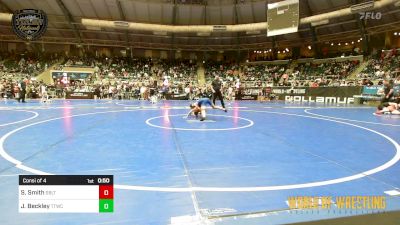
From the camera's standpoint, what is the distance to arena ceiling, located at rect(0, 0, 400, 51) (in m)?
32.7

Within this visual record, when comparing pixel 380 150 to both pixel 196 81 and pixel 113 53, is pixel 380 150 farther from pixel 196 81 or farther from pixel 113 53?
pixel 113 53

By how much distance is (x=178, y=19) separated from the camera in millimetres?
37062

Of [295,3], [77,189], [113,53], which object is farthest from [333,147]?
[113,53]

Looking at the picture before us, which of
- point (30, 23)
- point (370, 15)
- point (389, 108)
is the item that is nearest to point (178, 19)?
point (30, 23)

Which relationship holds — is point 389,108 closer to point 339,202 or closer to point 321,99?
point 321,99

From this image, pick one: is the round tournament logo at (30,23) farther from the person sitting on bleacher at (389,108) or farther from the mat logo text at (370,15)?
the mat logo text at (370,15)

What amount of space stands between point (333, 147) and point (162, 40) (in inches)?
1495

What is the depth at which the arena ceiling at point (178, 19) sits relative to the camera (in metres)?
32.7

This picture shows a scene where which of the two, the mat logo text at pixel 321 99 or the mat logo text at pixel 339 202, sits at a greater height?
the mat logo text at pixel 321 99

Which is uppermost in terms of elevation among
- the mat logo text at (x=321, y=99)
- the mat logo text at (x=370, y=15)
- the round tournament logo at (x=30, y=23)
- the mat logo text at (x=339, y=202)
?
the mat logo text at (x=370, y=15)

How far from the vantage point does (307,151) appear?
6.18 m
